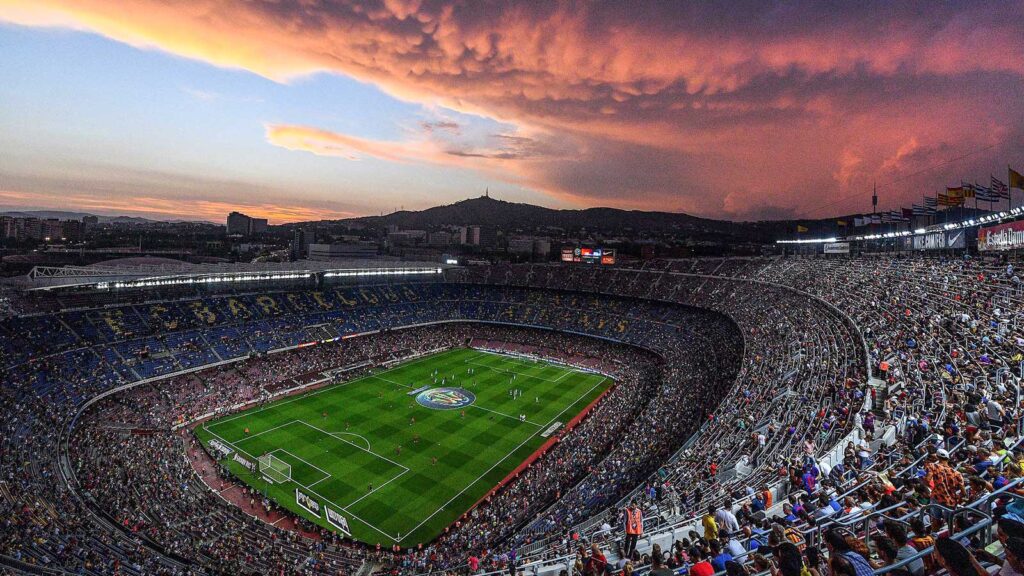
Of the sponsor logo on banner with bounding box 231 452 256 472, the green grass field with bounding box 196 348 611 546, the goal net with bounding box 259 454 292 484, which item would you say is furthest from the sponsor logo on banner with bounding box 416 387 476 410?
the sponsor logo on banner with bounding box 231 452 256 472

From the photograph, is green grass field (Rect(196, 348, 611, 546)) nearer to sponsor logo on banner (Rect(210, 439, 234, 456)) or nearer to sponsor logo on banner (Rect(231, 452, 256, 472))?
sponsor logo on banner (Rect(231, 452, 256, 472))

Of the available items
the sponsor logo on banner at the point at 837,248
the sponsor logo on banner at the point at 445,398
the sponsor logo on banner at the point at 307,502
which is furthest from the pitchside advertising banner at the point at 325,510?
the sponsor logo on banner at the point at 837,248

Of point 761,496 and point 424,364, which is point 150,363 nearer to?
point 424,364

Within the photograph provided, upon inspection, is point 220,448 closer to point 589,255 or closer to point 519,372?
point 519,372

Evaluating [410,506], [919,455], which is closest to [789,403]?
[919,455]

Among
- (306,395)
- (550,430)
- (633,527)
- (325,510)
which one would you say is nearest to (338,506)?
(325,510)
